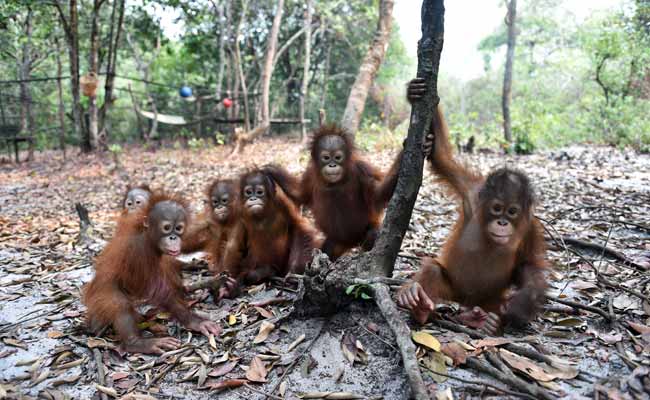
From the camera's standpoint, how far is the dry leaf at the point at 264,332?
8.93 feet

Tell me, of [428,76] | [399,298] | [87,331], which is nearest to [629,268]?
[399,298]

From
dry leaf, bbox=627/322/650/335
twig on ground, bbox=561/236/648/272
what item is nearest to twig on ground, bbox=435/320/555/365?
dry leaf, bbox=627/322/650/335

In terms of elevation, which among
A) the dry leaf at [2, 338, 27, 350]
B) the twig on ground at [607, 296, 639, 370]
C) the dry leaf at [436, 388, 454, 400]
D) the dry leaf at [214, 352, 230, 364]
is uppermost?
the twig on ground at [607, 296, 639, 370]

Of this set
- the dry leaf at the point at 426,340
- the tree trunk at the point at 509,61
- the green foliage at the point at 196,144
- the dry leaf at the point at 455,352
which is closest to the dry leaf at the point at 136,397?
the dry leaf at the point at 426,340

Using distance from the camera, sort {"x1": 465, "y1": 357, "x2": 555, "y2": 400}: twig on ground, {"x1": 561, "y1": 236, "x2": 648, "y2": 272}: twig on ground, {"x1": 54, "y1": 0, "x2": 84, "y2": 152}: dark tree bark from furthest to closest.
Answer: {"x1": 54, "y1": 0, "x2": 84, "y2": 152}: dark tree bark < {"x1": 561, "y1": 236, "x2": 648, "y2": 272}: twig on ground < {"x1": 465, "y1": 357, "x2": 555, "y2": 400}: twig on ground

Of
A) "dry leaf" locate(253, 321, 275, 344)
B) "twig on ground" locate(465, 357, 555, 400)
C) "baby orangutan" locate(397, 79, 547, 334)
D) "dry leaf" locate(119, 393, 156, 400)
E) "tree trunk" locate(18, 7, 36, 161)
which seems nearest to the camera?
"twig on ground" locate(465, 357, 555, 400)

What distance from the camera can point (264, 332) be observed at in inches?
109

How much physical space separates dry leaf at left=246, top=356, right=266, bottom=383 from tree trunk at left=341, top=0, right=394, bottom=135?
5.02 m

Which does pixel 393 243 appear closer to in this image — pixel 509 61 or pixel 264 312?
pixel 264 312

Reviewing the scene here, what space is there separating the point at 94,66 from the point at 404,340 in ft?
39.7

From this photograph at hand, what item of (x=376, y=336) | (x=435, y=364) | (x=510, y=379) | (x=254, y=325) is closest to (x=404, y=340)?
(x=435, y=364)

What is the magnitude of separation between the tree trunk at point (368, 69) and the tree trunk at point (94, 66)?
7.55 m

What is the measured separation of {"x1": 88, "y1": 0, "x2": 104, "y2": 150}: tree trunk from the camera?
1148cm

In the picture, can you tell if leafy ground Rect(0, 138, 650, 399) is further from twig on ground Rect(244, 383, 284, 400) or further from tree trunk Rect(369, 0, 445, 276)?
tree trunk Rect(369, 0, 445, 276)
